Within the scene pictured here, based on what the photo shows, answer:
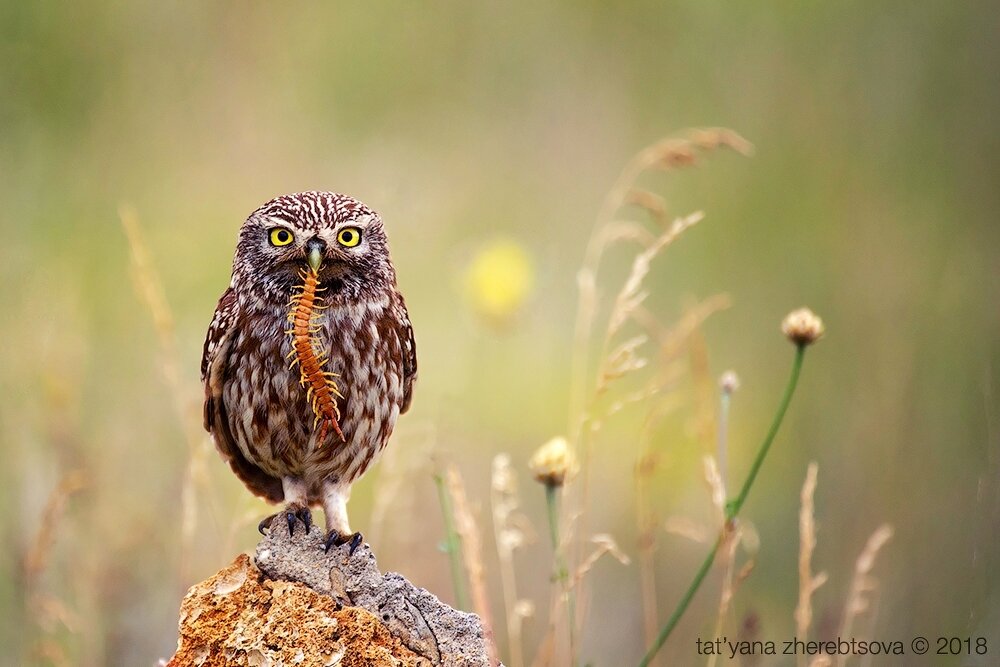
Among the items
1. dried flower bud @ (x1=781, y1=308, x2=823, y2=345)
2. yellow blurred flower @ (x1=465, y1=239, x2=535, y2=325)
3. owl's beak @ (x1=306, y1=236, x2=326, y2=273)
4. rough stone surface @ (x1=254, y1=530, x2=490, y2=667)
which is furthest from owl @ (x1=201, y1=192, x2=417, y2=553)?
yellow blurred flower @ (x1=465, y1=239, x2=535, y2=325)

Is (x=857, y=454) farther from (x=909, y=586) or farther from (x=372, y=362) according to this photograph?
(x=372, y=362)

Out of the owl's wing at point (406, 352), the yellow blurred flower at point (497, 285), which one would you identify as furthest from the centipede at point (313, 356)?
the yellow blurred flower at point (497, 285)

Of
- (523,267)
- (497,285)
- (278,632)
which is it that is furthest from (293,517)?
(523,267)

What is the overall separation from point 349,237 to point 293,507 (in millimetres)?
835

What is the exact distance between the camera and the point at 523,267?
8.31 metres

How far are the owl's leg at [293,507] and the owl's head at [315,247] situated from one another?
2.10 feet

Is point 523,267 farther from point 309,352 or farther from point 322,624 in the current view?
point 322,624

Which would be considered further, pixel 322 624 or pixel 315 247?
pixel 315 247

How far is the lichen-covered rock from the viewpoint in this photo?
3.38 m

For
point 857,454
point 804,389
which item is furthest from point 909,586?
point 804,389

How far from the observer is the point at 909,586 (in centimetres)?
604

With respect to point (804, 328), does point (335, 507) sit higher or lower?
lower

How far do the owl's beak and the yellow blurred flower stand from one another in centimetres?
405

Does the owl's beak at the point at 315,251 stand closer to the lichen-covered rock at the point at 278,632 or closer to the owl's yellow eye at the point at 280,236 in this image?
the owl's yellow eye at the point at 280,236
